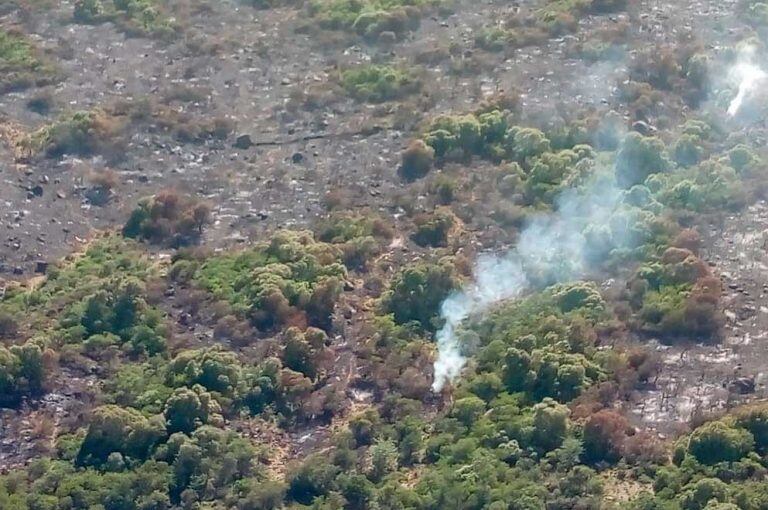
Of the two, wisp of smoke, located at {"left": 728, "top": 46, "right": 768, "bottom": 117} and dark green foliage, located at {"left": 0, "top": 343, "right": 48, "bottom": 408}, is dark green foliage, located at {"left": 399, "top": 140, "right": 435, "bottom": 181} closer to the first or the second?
wisp of smoke, located at {"left": 728, "top": 46, "right": 768, "bottom": 117}

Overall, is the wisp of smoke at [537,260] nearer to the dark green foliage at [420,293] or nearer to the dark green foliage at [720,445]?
the dark green foliage at [420,293]

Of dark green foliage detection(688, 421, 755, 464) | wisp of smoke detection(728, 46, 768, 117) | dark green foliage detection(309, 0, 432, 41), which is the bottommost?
dark green foliage detection(309, 0, 432, 41)

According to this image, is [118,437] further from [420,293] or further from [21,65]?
[21,65]

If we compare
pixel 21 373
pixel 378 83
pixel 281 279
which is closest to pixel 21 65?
pixel 378 83

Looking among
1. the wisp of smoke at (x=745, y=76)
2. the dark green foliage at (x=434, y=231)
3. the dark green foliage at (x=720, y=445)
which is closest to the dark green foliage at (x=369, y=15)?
the wisp of smoke at (x=745, y=76)

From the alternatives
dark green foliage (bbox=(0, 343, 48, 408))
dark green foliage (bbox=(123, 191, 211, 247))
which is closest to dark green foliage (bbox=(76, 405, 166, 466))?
dark green foliage (bbox=(0, 343, 48, 408))

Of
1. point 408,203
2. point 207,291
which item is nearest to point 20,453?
point 207,291
